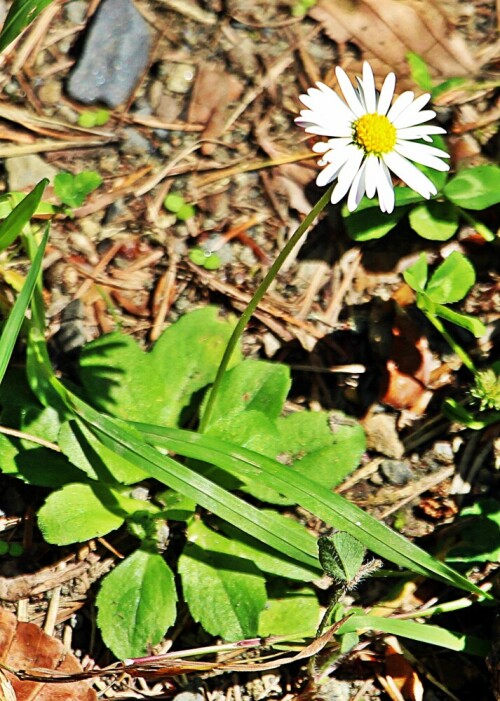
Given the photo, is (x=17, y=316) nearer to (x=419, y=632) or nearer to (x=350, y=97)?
(x=350, y=97)

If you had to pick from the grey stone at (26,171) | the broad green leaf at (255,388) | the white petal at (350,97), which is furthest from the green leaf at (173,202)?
the white petal at (350,97)

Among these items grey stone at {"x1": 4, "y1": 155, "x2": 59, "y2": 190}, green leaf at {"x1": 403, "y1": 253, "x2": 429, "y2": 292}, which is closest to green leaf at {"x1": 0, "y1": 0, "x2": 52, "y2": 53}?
grey stone at {"x1": 4, "y1": 155, "x2": 59, "y2": 190}

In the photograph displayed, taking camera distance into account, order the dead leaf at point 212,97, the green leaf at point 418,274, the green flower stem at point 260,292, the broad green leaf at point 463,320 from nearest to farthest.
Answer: the green flower stem at point 260,292
the broad green leaf at point 463,320
the green leaf at point 418,274
the dead leaf at point 212,97

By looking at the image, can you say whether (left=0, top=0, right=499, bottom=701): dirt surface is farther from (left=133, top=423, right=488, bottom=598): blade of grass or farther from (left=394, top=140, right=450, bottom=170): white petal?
(left=394, top=140, right=450, bottom=170): white petal

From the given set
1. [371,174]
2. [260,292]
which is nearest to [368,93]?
[371,174]

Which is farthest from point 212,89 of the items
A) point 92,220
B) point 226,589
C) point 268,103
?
point 226,589

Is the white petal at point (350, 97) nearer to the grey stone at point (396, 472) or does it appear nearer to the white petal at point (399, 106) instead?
the white petal at point (399, 106)

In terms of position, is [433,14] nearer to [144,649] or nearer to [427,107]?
[427,107]

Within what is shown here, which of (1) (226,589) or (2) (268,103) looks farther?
(2) (268,103)
